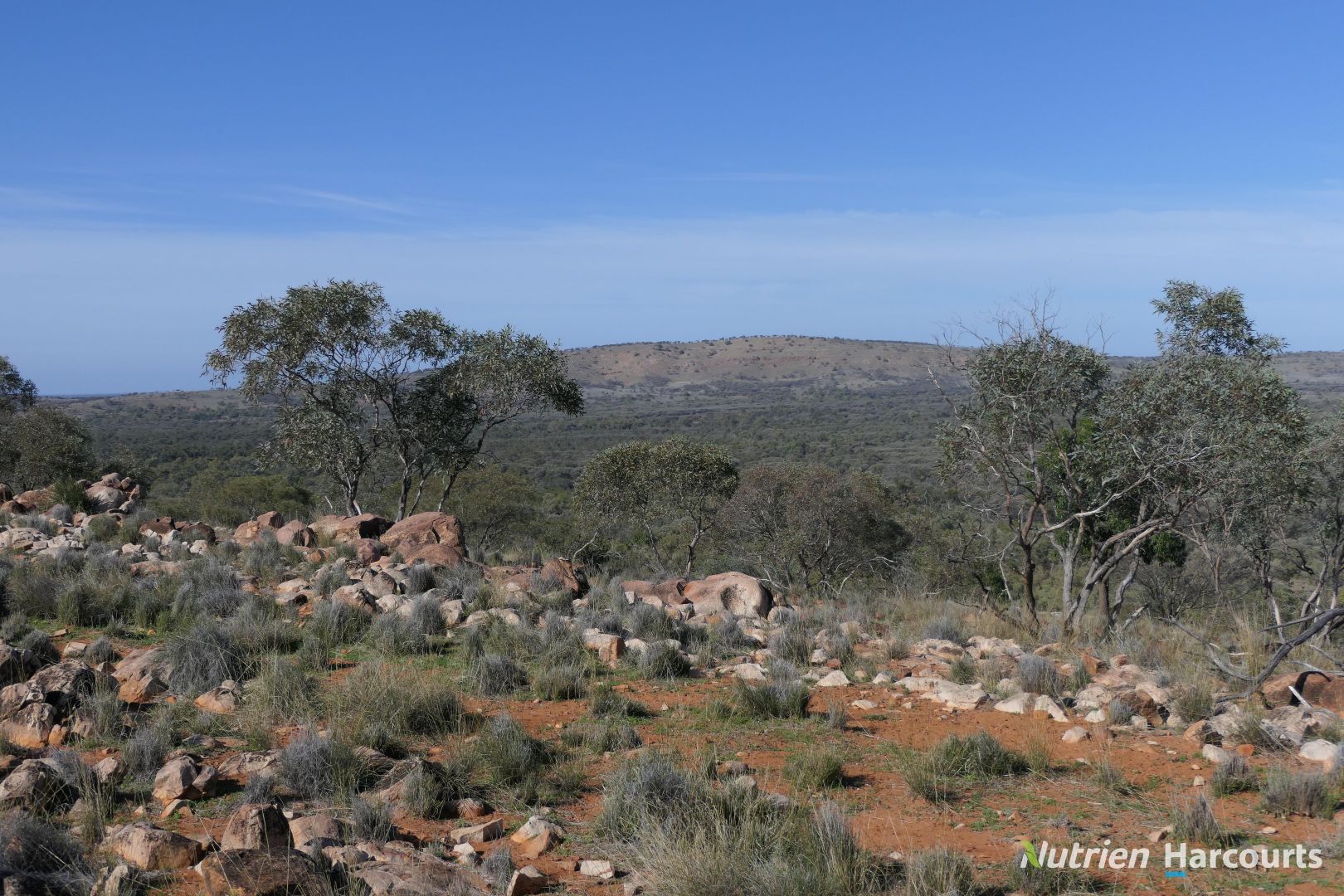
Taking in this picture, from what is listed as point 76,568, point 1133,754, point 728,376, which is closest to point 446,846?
point 1133,754

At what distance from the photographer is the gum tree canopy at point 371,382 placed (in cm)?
2125

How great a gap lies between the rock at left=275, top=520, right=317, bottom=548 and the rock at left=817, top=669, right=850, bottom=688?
1063 centimetres

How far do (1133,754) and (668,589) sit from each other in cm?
789

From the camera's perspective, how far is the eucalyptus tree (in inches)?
1075

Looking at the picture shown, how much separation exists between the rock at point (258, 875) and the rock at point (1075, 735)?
577 cm

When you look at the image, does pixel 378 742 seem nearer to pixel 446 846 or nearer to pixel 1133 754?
pixel 446 846

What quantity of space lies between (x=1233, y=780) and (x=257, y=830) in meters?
6.25

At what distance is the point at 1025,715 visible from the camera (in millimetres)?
8328

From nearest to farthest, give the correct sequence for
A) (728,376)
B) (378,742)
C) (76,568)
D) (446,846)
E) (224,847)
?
1. (224,847)
2. (446,846)
3. (378,742)
4. (76,568)
5. (728,376)

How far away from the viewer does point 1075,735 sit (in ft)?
24.7

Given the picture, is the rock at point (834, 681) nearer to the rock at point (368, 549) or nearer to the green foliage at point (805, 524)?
the rock at point (368, 549)

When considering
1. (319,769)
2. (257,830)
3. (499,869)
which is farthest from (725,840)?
(319,769)

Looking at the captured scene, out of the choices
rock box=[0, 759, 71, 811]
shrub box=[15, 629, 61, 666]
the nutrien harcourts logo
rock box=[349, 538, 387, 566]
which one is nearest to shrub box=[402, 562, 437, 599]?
rock box=[349, 538, 387, 566]

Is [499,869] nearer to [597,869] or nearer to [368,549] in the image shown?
[597,869]
